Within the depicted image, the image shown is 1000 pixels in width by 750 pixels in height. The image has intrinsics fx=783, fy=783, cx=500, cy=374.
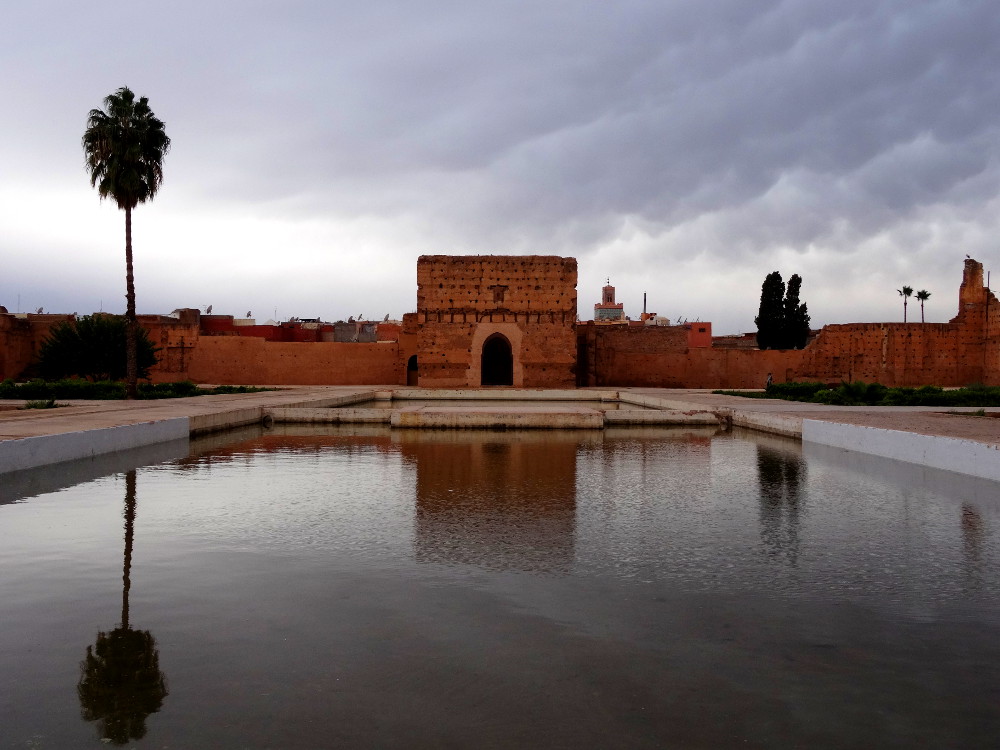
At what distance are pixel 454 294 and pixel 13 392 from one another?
13278mm

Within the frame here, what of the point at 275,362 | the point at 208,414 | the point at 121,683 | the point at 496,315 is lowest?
the point at 121,683

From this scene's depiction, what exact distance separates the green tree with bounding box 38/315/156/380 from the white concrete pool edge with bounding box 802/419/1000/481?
18.6m

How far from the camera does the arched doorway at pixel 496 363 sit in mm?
29922

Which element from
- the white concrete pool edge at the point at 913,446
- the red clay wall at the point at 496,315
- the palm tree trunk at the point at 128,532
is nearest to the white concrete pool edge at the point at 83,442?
the palm tree trunk at the point at 128,532

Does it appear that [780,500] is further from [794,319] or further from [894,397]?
[794,319]

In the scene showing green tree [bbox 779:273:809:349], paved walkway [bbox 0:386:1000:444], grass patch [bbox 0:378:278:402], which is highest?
green tree [bbox 779:273:809:349]

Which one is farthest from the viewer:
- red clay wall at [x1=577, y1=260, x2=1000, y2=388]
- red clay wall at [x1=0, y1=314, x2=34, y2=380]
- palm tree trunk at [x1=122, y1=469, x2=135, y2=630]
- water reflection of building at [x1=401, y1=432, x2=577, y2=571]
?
red clay wall at [x1=577, y1=260, x2=1000, y2=388]

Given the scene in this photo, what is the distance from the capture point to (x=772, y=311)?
120 feet

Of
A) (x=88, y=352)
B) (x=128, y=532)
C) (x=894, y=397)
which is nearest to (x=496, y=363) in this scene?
(x=88, y=352)

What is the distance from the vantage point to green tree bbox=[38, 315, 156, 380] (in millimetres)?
22281

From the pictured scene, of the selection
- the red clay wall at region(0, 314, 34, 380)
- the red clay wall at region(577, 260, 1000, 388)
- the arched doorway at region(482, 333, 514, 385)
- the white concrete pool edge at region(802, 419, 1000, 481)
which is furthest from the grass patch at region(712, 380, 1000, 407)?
the red clay wall at region(0, 314, 34, 380)

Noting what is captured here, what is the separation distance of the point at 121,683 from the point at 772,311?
37031 millimetres

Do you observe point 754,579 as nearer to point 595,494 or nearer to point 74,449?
point 595,494

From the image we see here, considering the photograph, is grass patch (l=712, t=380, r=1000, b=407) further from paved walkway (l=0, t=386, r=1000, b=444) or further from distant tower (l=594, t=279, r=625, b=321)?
distant tower (l=594, t=279, r=625, b=321)
